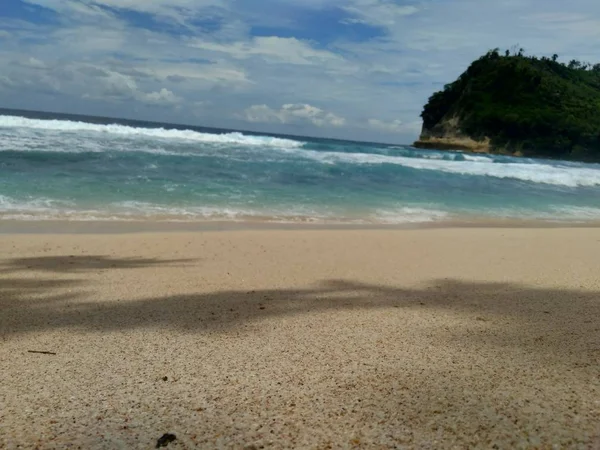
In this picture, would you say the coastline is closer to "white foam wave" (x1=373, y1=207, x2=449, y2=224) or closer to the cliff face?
"white foam wave" (x1=373, y1=207, x2=449, y2=224)

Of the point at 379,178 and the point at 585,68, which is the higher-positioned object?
the point at 585,68

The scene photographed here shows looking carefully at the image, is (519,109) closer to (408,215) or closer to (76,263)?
(408,215)

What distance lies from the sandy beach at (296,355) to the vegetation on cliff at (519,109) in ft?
233

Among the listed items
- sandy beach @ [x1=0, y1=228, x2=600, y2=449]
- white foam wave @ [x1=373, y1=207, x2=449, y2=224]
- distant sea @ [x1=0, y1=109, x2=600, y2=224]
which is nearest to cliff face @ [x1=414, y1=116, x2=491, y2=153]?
distant sea @ [x1=0, y1=109, x2=600, y2=224]

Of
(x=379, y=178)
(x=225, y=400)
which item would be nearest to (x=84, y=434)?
(x=225, y=400)

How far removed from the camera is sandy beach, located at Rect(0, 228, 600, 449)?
1.74 meters

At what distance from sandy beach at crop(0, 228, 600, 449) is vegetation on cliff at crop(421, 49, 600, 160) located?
2792 inches

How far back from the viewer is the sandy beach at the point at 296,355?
1737 millimetres

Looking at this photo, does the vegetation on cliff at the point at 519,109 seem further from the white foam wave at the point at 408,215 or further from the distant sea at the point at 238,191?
the white foam wave at the point at 408,215

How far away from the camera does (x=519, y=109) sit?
73.3 meters

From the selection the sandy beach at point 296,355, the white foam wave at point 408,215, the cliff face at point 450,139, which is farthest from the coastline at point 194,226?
the cliff face at point 450,139

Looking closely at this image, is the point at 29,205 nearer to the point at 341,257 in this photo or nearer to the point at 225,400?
the point at 341,257

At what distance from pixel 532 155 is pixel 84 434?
74560 mm

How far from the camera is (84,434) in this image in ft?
5.60
